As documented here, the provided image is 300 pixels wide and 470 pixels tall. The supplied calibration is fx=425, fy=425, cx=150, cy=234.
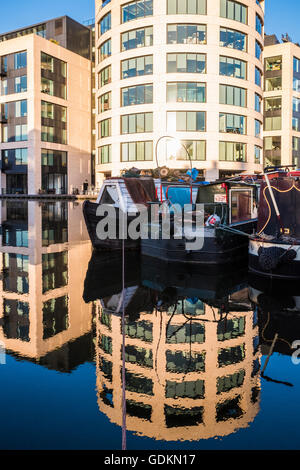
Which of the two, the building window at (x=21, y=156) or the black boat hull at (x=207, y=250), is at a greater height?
the building window at (x=21, y=156)

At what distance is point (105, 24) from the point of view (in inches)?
2222

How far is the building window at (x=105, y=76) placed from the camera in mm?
55900

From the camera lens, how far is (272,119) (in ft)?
223

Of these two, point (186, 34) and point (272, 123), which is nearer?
point (186, 34)

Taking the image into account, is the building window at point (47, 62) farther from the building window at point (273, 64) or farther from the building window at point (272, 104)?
the building window at point (272, 104)

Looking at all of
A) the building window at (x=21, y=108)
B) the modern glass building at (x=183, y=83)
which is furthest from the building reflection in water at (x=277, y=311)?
the building window at (x=21, y=108)

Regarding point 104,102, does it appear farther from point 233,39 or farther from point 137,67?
point 233,39

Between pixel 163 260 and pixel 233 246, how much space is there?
2539mm

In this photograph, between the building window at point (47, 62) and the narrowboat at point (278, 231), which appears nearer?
the narrowboat at point (278, 231)

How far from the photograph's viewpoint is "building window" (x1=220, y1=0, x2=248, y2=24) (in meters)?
51.4

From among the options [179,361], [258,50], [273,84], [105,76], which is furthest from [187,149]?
[179,361]

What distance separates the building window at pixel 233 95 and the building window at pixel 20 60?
1196 inches

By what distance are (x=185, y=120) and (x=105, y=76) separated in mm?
13767

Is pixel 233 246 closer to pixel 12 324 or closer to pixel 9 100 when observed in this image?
pixel 12 324
